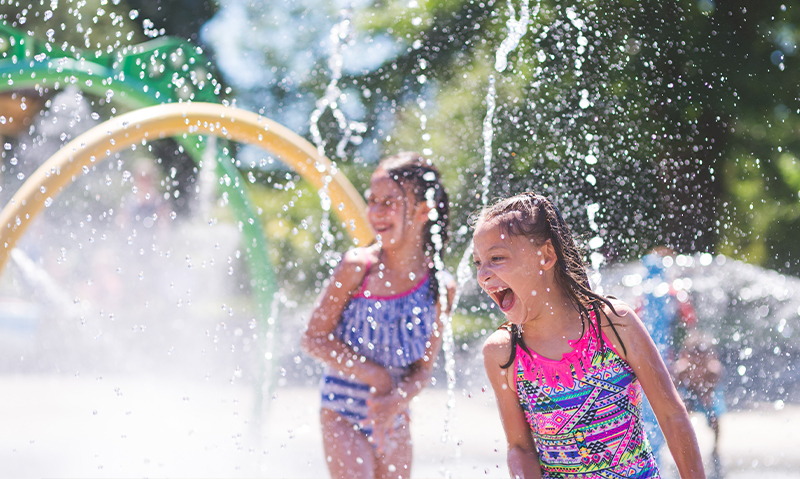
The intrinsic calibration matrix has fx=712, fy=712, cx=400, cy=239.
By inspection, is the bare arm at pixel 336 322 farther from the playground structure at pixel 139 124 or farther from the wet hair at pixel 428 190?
the playground structure at pixel 139 124

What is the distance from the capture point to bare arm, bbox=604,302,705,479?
170cm

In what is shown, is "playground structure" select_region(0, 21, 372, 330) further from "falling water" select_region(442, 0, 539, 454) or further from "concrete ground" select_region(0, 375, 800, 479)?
"falling water" select_region(442, 0, 539, 454)

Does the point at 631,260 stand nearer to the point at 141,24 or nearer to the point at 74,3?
the point at 74,3

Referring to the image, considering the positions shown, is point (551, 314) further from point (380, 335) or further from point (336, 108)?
point (336, 108)

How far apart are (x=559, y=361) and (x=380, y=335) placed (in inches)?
41.7

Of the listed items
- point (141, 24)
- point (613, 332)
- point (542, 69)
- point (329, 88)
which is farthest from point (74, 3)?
point (613, 332)

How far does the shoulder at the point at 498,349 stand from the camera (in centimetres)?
194

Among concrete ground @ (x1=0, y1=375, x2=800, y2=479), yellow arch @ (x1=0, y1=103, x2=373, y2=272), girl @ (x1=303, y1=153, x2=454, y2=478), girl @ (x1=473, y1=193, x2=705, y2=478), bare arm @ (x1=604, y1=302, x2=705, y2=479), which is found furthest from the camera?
concrete ground @ (x1=0, y1=375, x2=800, y2=479)

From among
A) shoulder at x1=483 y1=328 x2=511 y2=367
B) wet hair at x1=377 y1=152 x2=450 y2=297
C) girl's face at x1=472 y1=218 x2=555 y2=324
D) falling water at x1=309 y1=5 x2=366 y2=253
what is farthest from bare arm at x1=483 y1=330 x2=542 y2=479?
falling water at x1=309 y1=5 x2=366 y2=253

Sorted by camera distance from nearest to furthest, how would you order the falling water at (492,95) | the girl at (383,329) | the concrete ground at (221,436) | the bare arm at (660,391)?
1. the bare arm at (660,391)
2. the girl at (383,329)
3. the concrete ground at (221,436)
4. the falling water at (492,95)

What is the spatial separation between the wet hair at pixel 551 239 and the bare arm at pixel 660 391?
0.06m

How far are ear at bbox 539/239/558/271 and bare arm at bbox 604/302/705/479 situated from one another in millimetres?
198

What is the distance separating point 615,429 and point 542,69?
18.1 feet

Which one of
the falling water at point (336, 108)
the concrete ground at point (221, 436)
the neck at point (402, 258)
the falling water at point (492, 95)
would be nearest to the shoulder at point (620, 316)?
the neck at point (402, 258)
